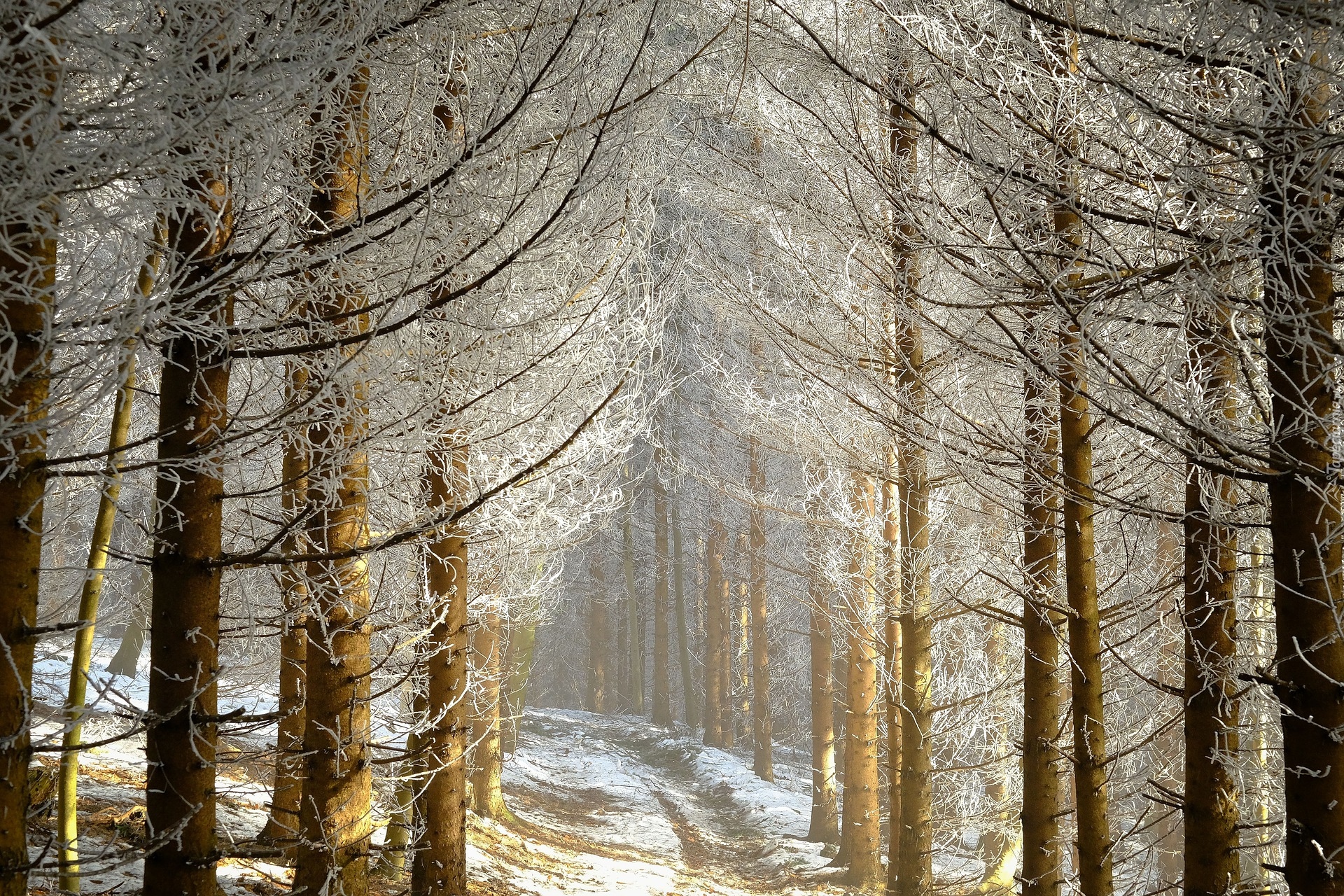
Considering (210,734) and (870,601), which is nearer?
(210,734)

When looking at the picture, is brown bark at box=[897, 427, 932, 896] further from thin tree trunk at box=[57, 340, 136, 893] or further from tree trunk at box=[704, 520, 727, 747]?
tree trunk at box=[704, 520, 727, 747]

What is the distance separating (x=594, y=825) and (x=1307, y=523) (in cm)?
1252

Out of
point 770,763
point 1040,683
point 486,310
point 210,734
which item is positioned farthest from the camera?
point 770,763

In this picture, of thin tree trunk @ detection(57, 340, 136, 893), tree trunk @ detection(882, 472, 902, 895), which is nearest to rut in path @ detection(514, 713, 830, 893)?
tree trunk @ detection(882, 472, 902, 895)

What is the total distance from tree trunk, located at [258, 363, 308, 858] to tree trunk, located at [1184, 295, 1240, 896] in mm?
3239

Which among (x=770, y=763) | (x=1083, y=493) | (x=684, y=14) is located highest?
(x=684, y=14)

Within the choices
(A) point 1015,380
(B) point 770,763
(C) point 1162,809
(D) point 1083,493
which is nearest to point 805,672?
(B) point 770,763

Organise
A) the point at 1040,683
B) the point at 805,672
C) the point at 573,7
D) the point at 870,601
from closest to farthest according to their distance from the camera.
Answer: the point at 573,7, the point at 1040,683, the point at 870,601, the point at 805,672

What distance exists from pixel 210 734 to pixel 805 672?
90.8ft

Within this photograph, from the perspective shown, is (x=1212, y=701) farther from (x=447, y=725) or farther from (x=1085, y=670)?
(x=447, y=725)

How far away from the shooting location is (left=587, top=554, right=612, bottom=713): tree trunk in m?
27.5

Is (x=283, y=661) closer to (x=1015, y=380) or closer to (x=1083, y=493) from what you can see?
(x=1083, y=493)

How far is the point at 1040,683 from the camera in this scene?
454cm

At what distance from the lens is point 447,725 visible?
16.2 ft
